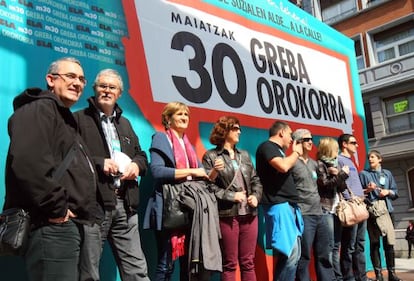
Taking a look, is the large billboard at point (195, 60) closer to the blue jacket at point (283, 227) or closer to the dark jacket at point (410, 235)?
the blue jacket at point (283, 227)

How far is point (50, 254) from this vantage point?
196 cm

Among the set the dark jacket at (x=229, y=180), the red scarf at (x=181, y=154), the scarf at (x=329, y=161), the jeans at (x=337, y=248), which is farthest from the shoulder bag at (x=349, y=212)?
the red scarf at (x=181, y=154)

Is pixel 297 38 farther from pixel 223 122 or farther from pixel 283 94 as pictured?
pixel 223 122

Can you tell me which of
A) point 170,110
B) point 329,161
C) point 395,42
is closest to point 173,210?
point 170,110

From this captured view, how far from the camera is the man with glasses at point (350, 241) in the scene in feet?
15.9

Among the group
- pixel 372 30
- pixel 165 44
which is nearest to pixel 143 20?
pixel 165 44

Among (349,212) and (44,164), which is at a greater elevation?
(44,164)

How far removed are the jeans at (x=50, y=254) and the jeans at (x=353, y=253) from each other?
3.64 m

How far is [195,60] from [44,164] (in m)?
2.86

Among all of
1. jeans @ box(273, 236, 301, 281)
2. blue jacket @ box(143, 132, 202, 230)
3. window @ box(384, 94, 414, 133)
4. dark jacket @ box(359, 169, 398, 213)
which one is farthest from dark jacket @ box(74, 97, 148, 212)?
window @ box(384, 94, 414, 133)

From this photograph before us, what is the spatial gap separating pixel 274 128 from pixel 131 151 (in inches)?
63.1

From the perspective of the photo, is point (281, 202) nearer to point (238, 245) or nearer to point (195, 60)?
point (238, 245)

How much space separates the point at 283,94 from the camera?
565 centimetres

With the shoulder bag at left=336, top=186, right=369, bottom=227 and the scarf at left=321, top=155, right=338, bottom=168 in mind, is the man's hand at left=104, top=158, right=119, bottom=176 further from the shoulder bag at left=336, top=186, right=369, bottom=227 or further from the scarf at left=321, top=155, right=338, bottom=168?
the shoulder bag at left=336, top=186, right=369, bottom=227
